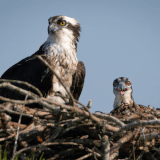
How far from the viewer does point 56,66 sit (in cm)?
619

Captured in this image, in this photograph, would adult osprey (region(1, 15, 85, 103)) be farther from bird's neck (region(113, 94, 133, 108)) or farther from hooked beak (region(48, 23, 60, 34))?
bird's neck (region(113, 94, 133, 108))

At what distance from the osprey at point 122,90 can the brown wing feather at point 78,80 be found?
11.8 ft

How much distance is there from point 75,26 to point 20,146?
407 cm

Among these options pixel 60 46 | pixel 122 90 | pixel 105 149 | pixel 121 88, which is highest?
pixel 121 88

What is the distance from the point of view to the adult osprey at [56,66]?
6.01m

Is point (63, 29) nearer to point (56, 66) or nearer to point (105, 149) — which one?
point (56, 66)

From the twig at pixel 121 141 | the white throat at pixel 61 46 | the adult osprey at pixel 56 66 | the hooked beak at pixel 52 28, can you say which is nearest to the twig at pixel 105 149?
the twig at pixel 121 141

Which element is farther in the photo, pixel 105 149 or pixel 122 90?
pixel 122 90

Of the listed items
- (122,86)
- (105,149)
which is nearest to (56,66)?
(105,149)

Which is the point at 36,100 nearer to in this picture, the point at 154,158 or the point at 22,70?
the point at 154,158

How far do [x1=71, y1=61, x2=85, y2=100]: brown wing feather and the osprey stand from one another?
142 inches

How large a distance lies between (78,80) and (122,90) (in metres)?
4.38

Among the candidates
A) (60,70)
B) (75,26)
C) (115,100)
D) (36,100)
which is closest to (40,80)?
(60,70)

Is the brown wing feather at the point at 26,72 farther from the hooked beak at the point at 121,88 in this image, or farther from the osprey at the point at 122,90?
the hooked beak at the point at 121,88
